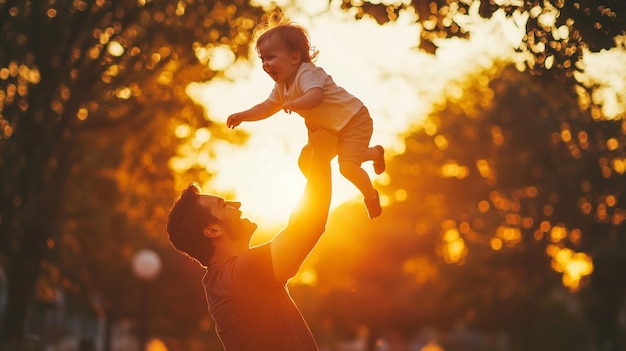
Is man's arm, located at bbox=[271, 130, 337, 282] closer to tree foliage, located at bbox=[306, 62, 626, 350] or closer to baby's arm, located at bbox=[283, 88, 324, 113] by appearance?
baby's arm, located at bbox=[283, 88, 324, 113]

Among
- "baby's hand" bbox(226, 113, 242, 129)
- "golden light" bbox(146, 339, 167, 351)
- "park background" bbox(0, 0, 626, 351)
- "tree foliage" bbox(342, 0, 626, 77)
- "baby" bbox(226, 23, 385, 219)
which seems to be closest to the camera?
"baby" bbox(226, 23, 385, 219)

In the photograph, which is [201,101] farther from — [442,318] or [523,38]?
[442,318]

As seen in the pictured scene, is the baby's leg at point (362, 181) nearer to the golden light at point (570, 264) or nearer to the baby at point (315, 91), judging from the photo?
the baby at point (315, 91)

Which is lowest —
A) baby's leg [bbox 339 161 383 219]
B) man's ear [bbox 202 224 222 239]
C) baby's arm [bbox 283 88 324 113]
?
man's ear [bbox 202 224 222 239]

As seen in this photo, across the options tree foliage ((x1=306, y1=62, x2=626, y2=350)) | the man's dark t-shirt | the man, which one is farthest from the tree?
the man's dark t-shirt

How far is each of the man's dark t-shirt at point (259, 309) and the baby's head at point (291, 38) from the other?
3.32 feet

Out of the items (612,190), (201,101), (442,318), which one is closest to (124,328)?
(442,318)

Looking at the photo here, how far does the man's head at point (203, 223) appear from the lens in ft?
18.0

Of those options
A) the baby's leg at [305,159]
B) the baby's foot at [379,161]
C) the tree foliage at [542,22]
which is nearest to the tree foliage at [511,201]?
the tree foliage at [542,22]

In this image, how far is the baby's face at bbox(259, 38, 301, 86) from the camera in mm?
5637

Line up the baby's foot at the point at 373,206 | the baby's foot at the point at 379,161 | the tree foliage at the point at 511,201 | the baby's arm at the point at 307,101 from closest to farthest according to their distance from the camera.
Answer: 1. the baby's arm at the point at 307,101
2. the baby's foot at the point at 373,206
3. the baby's foot at the point at 379,161
4. the tree foliage at the point at 511,201

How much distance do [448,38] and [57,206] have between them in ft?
51.2

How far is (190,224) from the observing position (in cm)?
548

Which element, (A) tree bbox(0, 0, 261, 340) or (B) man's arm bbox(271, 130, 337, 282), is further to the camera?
(A) tree bbox(0, 0, 261, 340)
